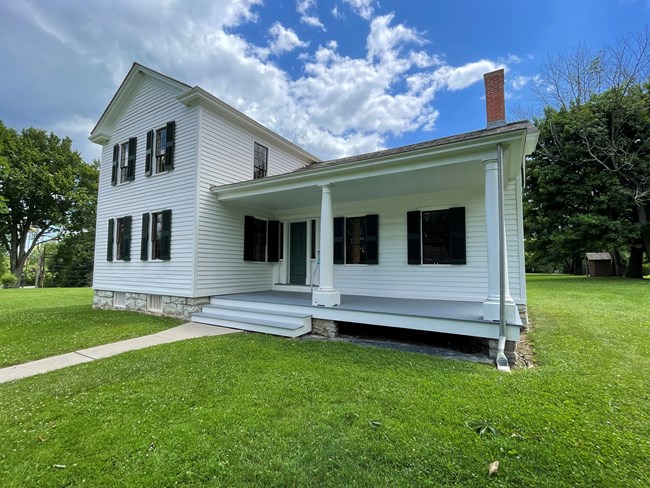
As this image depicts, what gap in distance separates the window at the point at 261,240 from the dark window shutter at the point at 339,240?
1.95m

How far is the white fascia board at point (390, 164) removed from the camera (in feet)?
14.9

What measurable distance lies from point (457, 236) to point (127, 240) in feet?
29.9

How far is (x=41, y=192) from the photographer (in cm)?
2123

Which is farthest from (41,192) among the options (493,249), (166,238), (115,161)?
(493,249)

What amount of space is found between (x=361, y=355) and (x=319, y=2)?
11.0 metres

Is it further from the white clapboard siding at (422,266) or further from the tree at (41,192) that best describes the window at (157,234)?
the tree at (41,192)

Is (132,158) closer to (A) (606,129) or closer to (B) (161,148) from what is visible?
(B) (161,148)

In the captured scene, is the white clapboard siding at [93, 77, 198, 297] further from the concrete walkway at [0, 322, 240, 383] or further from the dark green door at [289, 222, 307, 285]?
the dark green door at [289, 222, 307, 285]

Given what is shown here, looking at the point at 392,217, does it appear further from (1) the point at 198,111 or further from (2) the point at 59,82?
(2) the point at 59,82

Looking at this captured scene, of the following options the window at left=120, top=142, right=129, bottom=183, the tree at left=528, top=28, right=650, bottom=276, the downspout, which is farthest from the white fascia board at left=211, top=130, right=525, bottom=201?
the tree at left=528, top=28, right=650, bottom=276

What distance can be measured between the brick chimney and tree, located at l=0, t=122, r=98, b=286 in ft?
88.8

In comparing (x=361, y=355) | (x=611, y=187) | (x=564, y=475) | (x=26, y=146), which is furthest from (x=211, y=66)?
(x=26, y=146)

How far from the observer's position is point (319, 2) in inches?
390

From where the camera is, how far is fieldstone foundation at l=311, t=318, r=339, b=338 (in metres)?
5.80
